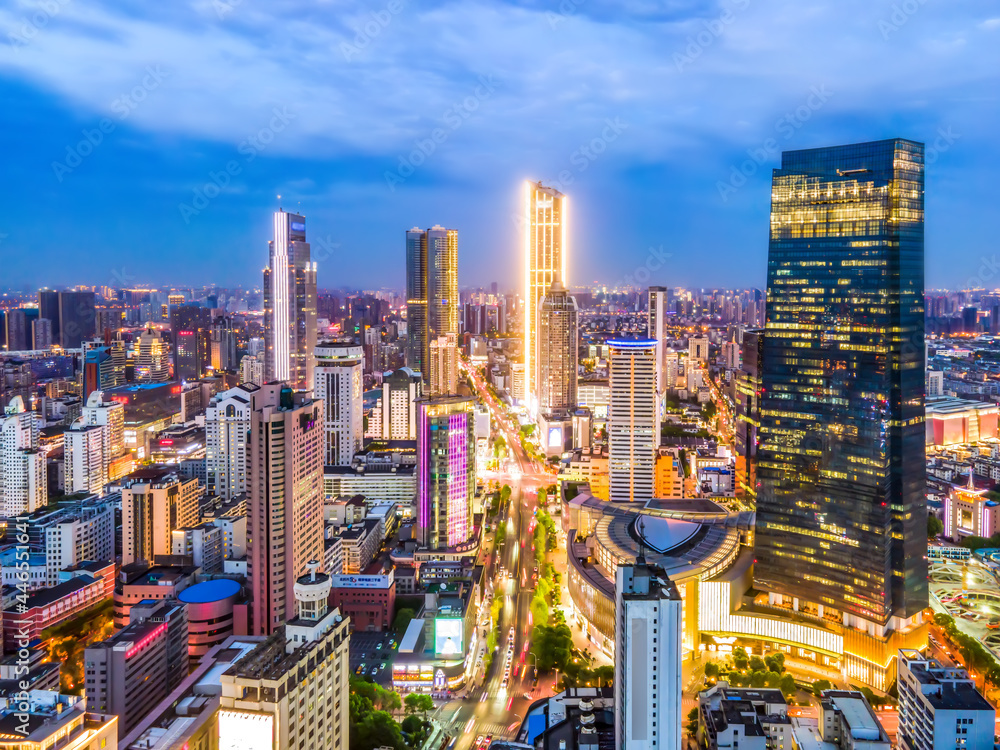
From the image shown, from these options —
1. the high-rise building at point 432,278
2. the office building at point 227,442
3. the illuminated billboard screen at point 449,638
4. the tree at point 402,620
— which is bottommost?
the tree at point 402,620

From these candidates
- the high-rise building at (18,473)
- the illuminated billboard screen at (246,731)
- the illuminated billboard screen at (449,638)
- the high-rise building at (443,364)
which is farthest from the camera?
the high-rise building at (443,364)

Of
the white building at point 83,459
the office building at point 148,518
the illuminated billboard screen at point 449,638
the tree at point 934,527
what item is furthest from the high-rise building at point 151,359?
the tree at point 934,527

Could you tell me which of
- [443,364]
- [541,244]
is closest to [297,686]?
[443,364]

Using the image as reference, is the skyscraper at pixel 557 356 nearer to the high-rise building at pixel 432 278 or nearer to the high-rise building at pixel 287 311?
the high-rise building at pixel 432 278

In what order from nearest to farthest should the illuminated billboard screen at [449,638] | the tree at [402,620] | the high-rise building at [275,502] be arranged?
1. the high-rise building at [275,502]
2. the illuminated billboard screen at [449,638]
3. the tree at [402,620]

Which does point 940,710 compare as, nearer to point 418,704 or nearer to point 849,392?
point 849,392

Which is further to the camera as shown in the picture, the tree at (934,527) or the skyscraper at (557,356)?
the skyscraper at (557,356)

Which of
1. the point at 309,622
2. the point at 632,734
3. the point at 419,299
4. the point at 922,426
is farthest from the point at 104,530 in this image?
the point at 419,299
